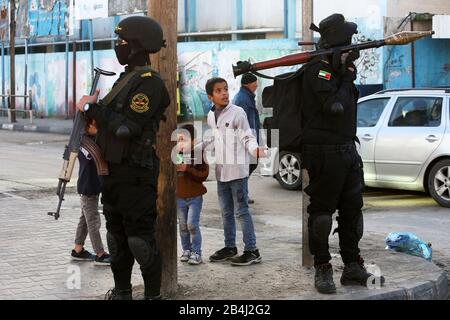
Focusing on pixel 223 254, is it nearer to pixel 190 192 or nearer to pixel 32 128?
pixel 190 192

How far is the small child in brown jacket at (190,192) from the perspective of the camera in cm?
660

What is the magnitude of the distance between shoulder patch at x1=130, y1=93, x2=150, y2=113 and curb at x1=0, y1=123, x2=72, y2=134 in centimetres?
1889

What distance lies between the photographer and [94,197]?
261 inches

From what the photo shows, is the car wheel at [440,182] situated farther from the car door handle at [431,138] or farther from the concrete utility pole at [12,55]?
the concrete utility pole at [12,55]

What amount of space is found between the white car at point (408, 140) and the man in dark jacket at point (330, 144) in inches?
200

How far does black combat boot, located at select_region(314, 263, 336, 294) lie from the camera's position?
5516mm

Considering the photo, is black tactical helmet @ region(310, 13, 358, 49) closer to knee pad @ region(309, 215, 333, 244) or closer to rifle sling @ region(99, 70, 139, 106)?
knee pad @ region(309, 215, 333, 244)

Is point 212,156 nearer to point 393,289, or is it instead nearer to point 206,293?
point 206,293

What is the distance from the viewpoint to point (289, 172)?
11891 millimetres

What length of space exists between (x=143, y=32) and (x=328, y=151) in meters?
1.59

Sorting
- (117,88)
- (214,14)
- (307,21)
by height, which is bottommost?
(117,88)

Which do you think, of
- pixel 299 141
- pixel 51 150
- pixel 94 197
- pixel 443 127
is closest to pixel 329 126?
pixel 299 141

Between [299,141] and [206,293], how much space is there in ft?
4.36

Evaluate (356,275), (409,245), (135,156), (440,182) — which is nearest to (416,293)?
(356,275)
